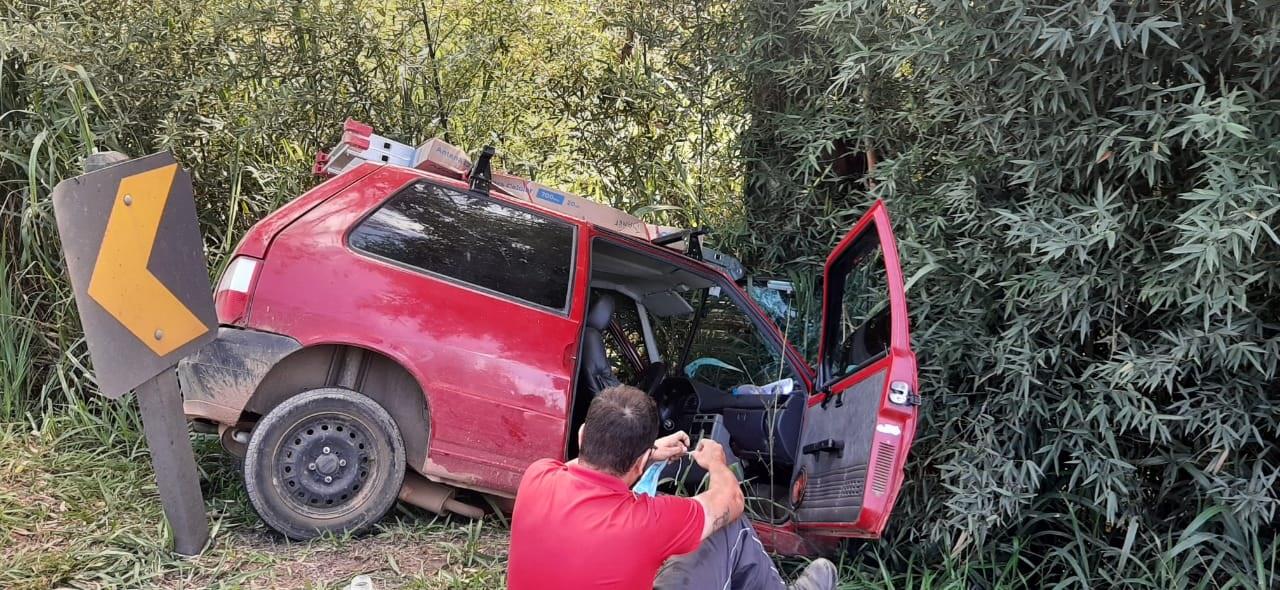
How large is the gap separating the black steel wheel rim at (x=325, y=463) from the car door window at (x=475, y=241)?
73 cm

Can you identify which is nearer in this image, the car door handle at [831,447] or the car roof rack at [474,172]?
the car door handle at [831,447]

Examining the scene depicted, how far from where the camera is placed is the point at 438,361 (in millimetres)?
3834

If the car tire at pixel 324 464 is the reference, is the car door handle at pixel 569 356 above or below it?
above

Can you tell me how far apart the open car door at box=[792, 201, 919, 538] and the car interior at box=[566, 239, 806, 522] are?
0.26m

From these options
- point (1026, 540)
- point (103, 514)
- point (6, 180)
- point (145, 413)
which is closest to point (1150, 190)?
point (1026, 540)

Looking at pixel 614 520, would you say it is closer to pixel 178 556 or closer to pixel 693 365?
pixel 178 556

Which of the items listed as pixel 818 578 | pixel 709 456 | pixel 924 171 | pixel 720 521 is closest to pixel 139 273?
pixel 709 456

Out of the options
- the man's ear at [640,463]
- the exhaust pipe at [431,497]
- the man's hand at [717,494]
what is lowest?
the exhaust pipe at [431,497]

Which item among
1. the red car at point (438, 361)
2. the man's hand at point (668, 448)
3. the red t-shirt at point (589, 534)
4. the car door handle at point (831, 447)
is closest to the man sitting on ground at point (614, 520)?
the red t-shirt at point (589, 534)

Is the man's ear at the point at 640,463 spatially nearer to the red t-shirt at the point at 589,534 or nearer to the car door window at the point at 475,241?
the red t-shirt at the point at 589,534

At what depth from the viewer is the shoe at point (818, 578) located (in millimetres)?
3117

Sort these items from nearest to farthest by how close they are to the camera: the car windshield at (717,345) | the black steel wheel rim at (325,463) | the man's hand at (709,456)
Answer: the man's hand at (709,456) → the black steel wheel rim at (325,463) → the car windshield at (717,345)

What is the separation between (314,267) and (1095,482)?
124 inches

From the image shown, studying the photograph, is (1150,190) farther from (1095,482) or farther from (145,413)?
(145,413)
